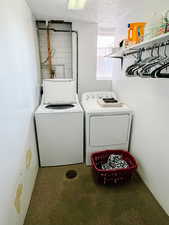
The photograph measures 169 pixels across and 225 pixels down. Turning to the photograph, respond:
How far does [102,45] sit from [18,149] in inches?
99.3

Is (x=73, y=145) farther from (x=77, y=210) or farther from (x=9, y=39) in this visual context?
(x=9, y=39)

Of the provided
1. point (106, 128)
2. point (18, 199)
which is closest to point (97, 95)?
point (106, 128)

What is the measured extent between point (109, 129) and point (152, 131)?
608 mm

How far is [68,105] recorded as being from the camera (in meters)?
2.32

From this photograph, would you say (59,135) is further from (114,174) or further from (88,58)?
(88,58)

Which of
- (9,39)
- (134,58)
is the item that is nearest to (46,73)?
(9,39)

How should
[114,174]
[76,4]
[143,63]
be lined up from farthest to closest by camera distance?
[76,4] → [114,174] → [143,63]

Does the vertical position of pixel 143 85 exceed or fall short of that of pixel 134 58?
it falls short

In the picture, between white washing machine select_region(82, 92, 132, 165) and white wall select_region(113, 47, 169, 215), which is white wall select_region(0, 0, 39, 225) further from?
white wall select_region(113, 47, 169, 215)

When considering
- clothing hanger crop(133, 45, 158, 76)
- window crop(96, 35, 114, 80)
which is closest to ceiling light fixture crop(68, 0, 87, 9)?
window crop(96, 35, 114, 80)

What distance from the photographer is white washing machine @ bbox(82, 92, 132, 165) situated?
1.91 meters

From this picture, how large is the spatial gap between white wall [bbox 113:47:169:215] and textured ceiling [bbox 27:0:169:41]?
60 cm

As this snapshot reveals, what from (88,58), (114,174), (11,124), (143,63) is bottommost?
(114,174)

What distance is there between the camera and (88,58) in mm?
2656
